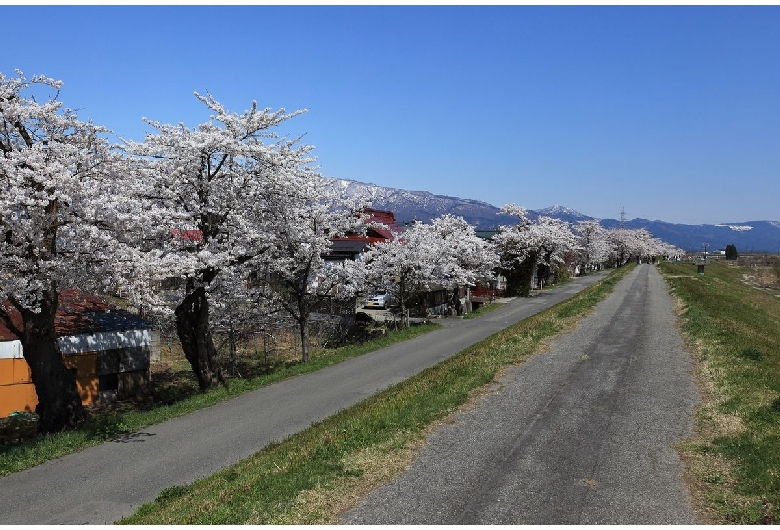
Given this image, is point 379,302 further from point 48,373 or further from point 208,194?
point 48,373

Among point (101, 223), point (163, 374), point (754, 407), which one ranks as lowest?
point (163, 374)

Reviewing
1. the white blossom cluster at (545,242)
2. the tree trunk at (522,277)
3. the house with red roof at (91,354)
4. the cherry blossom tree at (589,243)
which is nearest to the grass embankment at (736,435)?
the house with red roof at (91,354)

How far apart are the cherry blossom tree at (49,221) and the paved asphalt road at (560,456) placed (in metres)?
9.31

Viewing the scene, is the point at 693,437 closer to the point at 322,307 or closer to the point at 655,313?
the point at 655,313

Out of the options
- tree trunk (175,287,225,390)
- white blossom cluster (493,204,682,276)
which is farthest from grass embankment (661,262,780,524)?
white blossom cluster (493,204,682,276)

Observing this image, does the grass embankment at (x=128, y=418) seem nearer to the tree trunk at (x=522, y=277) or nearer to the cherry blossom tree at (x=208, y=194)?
the cherry blossom tree at (x=208, y=194)

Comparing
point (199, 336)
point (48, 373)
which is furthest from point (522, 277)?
point (48, 373)

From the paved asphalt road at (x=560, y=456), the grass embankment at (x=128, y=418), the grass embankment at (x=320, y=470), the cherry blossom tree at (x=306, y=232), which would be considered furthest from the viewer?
the cherry blossom tree at (x=306, y=232)

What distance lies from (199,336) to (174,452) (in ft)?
24.3

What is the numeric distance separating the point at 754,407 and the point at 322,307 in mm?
28876

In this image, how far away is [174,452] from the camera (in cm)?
1227

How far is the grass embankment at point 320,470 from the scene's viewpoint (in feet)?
25.8

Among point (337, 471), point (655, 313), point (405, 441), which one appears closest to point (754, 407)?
point (405, 441)

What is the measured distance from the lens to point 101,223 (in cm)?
1412
